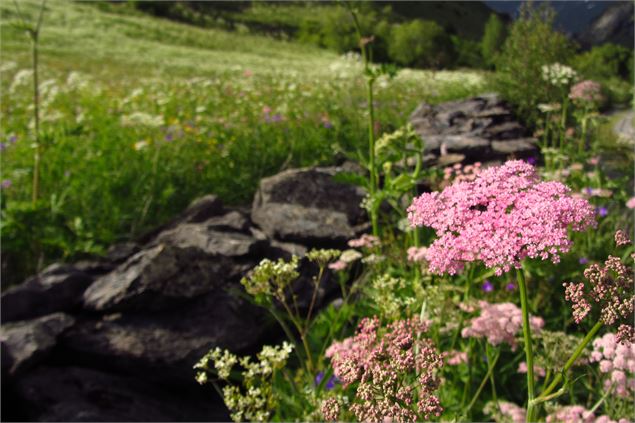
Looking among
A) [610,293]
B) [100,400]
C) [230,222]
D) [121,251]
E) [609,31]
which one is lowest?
[100,400]

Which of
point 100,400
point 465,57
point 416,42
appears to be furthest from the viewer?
point 465,57

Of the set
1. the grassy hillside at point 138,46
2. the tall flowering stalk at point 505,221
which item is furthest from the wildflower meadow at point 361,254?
the grassy hillside at point 138,46

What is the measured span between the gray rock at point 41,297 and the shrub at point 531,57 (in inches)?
369

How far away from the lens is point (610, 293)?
151 centimetres

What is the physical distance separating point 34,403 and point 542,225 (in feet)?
12.1

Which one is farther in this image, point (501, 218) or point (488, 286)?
point (488, 286)

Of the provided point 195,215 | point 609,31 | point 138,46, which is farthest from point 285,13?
point 195,215

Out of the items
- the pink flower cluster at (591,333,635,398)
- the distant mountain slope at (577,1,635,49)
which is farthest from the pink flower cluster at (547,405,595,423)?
the distant mountain slope at (577,1,635,49)

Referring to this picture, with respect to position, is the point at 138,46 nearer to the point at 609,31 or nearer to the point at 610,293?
the point at 609,31

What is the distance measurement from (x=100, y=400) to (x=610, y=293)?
11.8 feet

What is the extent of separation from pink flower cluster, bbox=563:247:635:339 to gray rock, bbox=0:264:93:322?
4.18m

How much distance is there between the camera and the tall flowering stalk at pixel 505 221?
1.49 metres

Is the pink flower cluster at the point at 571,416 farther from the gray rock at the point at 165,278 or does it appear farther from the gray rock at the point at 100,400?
the gray rock at the point at 165,278

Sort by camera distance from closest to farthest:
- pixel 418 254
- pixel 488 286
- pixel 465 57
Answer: pixel 418 254 → pixel 488 286 → pixel 465 57
